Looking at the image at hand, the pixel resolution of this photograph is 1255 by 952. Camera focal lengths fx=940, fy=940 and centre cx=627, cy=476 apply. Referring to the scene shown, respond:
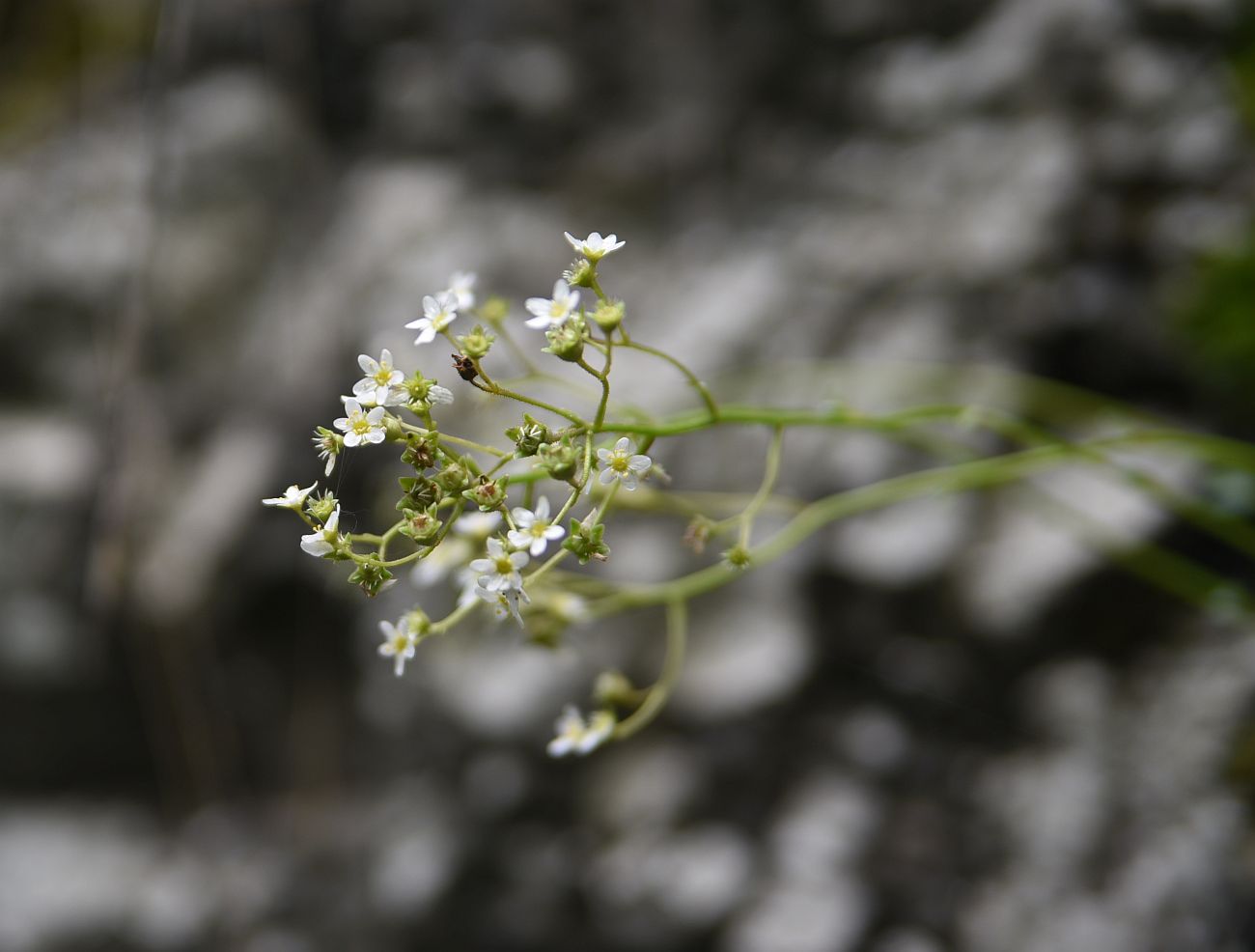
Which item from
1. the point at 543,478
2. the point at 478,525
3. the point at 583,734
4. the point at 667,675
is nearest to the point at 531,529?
the point at 543,478

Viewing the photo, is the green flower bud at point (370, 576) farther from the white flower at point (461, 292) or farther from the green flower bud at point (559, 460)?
the white flower at point (461, 292)

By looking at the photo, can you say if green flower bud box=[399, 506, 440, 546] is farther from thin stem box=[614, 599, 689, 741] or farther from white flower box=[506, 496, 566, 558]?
thin stem box=[614, 599, 689, 741]

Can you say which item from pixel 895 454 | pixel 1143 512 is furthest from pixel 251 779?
pixel 1143 512

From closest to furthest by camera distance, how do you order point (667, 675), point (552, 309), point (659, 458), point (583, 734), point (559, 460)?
point (559, 460)
point (552, 309)
point (583, 734)
point (667, 675)
point (659, 458)

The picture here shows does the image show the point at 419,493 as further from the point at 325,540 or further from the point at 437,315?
the point at 437,315

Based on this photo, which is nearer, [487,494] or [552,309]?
[487,494]

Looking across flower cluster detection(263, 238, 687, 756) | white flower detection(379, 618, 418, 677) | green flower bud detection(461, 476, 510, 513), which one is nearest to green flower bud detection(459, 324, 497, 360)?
flower cluster detection(263, 238, 687, 756)

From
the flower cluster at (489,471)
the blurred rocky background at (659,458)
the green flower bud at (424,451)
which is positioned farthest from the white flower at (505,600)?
the blurred rocky background at (659,458)

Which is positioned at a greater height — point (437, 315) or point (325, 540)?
point (437, 315)
